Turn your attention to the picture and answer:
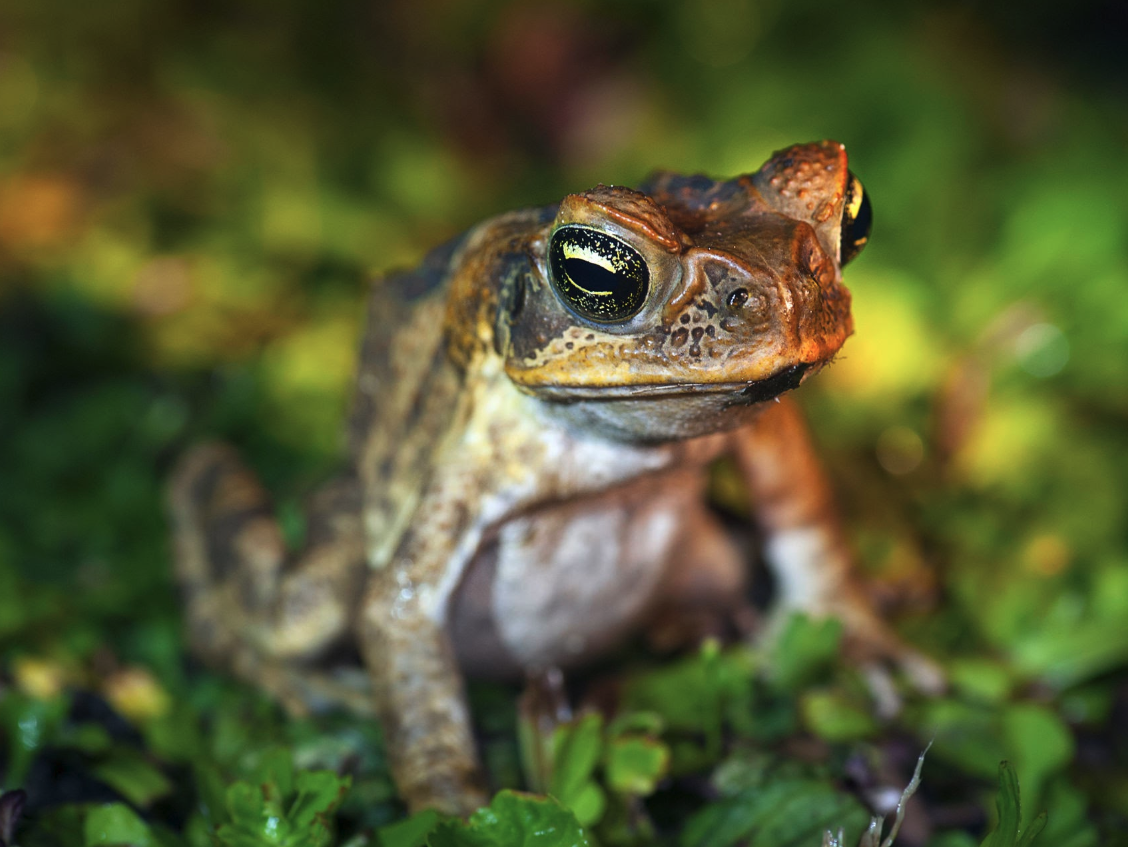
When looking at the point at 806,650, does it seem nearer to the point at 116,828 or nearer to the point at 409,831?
the point at 409,831

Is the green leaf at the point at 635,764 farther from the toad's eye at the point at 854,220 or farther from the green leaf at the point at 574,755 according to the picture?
the toad's eye at the point at 854,220

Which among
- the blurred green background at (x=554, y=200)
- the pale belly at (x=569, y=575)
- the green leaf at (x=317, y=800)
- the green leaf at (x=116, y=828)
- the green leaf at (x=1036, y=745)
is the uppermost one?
the blurred green background at (x=554, y=200)

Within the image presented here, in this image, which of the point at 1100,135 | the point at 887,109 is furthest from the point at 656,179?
the point at 1100,135

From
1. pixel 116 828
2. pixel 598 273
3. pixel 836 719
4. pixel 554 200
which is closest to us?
pixel 598 273

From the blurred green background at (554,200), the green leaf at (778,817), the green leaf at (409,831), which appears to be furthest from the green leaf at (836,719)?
the green leaf at (409,831)

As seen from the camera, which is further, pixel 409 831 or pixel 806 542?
pixel 806 542

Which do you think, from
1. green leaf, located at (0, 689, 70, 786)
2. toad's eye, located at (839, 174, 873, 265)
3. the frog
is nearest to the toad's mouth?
the frog

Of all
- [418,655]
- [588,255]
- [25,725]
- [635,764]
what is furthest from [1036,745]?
[25,725]
